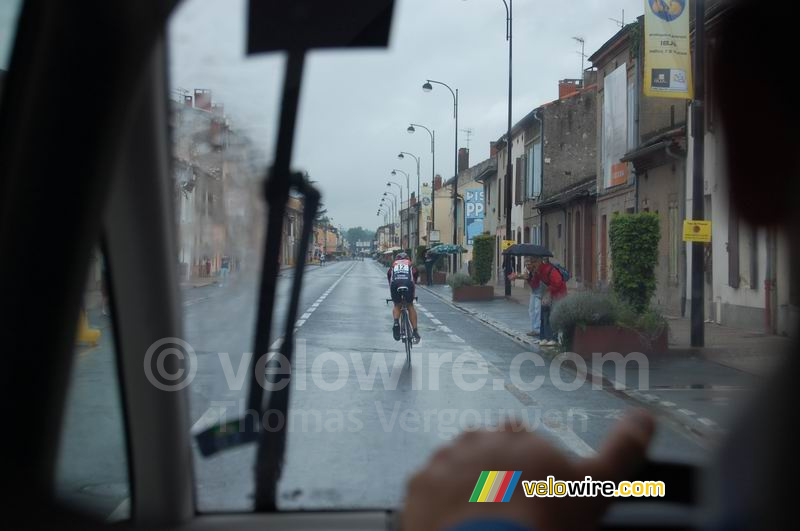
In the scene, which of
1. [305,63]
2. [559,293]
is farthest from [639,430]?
[559,293]

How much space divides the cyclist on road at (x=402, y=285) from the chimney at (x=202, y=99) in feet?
36.5

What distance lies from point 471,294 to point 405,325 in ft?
66.5

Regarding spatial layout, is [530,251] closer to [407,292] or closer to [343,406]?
[407,292]

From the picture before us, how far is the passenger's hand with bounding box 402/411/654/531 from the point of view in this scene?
1.15m

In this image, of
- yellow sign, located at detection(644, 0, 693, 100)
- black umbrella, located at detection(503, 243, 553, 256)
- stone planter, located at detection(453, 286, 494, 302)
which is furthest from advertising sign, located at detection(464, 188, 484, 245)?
yellow sign, located at detection(644, 0, 693, 100)

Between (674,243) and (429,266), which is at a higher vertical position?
(674,243)

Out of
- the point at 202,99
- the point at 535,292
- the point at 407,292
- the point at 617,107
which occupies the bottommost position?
the point at 535,292

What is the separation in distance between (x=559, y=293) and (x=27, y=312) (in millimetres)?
14188

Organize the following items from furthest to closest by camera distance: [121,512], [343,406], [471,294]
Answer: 1. [471,294]
2. [343,406]
3. [121,512]

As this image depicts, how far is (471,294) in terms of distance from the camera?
3309cm

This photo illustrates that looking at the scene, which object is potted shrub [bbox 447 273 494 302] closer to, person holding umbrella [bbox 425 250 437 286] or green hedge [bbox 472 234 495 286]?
green hedge [bbox 472 234 495 286]

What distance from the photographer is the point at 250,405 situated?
95.0 inches

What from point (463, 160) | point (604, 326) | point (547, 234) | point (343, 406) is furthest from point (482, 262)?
point (463, 160)
